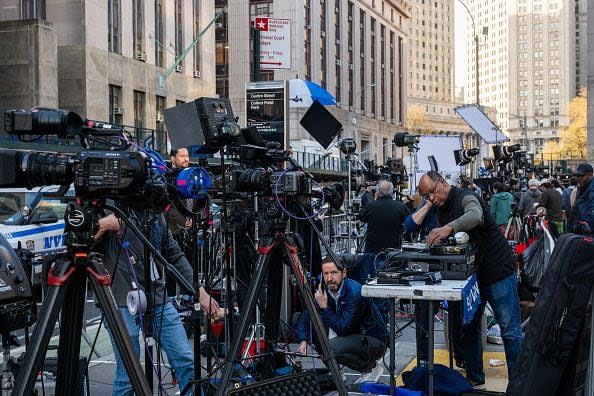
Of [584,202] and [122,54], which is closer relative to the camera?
[584,202]

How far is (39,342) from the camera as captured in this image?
11.8 ft

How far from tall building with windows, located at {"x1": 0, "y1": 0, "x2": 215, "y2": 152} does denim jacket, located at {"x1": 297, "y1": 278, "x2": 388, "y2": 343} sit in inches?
900

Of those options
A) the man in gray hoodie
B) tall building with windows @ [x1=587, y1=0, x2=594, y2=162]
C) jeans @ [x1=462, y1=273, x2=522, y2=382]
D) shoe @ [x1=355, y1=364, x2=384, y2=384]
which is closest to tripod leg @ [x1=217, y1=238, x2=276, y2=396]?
shoe @ [x1=355, y1=364, x2=384, y2=384]

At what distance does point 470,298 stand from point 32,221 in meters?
8.50

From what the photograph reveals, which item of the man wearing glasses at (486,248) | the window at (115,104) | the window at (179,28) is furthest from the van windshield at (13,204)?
the window at (179,28)

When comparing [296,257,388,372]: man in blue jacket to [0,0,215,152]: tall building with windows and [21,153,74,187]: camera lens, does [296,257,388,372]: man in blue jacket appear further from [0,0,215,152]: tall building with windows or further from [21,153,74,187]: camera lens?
[0,0,215,152]: tall building with windows

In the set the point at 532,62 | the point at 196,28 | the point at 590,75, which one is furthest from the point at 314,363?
the point at 532,62

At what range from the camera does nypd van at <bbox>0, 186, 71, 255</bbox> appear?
12094 mm

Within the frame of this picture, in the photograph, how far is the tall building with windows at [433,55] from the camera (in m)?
172

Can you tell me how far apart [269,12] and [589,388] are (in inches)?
2301

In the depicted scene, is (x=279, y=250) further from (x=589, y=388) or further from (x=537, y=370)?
(x=589, y=388)

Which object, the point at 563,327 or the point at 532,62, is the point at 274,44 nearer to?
the point at 563,327

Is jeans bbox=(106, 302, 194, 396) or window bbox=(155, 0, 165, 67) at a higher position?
window bbox=(155, 0, 165, 67)

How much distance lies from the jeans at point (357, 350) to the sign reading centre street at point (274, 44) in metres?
6.81
